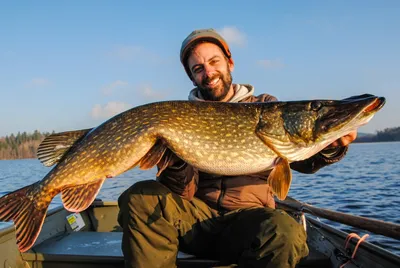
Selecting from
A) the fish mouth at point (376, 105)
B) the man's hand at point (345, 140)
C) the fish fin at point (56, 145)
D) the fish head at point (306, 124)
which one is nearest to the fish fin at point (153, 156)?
the fish fin at point (56, 145)

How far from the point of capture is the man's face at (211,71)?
9.75 ft

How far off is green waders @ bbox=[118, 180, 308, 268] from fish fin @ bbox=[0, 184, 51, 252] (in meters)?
0.53

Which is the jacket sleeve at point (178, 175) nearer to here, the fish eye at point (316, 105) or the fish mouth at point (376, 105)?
the fish eye at point (316, 105)

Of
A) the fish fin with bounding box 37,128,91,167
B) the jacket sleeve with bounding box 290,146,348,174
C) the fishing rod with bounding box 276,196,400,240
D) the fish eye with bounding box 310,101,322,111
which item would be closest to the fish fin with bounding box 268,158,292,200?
the jacket sleeve with bounding box 290,146,348,174

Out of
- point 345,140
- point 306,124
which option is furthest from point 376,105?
point 306,124

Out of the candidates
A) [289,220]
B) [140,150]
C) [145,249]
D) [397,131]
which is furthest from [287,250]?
[397,131]

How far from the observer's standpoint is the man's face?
9.75 ft

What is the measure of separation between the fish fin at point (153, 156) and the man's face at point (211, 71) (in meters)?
0.82

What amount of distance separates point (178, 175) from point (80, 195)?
2.12 ft

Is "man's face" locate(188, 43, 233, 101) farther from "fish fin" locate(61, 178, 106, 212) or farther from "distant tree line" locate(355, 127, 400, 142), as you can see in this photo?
"distant tree line" locate(355, 127, 400, 142)

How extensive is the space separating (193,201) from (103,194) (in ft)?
28.8

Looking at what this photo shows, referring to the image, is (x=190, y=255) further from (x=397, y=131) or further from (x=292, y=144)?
(x=397, y=131)

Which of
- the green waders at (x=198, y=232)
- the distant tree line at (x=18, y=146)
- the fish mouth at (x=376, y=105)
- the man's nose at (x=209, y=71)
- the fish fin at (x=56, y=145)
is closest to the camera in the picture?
the green waders at (x=198, y=232)

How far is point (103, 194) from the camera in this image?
10734 millimetres
